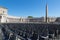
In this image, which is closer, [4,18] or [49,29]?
[49,29]

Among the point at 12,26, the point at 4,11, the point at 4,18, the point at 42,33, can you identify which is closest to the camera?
the point at 42,33

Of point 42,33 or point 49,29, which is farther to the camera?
point 42,33

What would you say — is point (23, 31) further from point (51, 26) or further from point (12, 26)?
point (51, 26)

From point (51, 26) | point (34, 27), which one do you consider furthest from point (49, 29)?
point (34, 27)

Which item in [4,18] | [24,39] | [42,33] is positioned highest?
Answer: [4,18]

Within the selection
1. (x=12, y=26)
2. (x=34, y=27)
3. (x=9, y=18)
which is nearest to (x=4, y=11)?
(x=9, y=18)

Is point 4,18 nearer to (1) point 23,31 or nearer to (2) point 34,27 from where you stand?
(1) point 23,31

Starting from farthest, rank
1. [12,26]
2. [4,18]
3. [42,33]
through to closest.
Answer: [4,18], [12,26], [42,33]

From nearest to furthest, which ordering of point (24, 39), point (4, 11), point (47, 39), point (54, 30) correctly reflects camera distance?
point (47, 39)
point (54, 30)
point (24, 39)
point (4, 11)

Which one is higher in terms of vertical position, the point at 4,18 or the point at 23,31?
the point at 4,18
